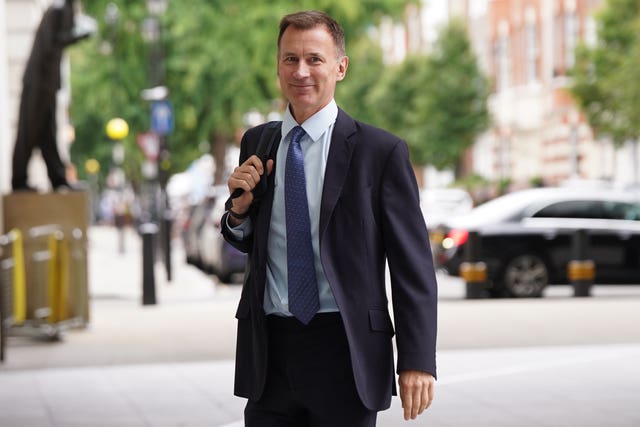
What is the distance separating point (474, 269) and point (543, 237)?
1.15 meters

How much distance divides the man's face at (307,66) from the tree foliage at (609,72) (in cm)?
3614

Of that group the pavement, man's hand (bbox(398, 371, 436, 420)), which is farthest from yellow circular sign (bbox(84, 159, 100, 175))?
man's hand (bbox(398, 371, 436, 420))

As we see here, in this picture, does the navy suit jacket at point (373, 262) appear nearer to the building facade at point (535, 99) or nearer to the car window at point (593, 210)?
the car window at point (593, 210)

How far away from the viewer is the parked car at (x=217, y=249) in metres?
24.4

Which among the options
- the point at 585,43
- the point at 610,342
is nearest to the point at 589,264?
the point at 610,342

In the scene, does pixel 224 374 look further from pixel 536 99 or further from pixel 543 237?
pixel 536 99

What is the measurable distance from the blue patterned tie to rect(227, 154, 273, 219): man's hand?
0.25 feet

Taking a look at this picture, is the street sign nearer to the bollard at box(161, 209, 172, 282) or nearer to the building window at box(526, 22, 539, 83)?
the bollard at box(161, 209, 172, 282)

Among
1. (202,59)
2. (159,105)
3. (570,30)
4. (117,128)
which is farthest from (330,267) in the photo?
(570,30)

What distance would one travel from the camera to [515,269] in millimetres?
20250

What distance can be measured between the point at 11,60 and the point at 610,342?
16.1 m

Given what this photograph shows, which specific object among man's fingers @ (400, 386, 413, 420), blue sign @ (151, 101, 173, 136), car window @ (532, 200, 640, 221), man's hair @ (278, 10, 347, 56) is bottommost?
man's fingers @ (400, 386, 413, 420)

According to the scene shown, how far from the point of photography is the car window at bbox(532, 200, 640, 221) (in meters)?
20.7

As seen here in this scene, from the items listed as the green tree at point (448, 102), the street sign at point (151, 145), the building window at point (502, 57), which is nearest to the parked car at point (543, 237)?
the street sign at point (151, 145)
